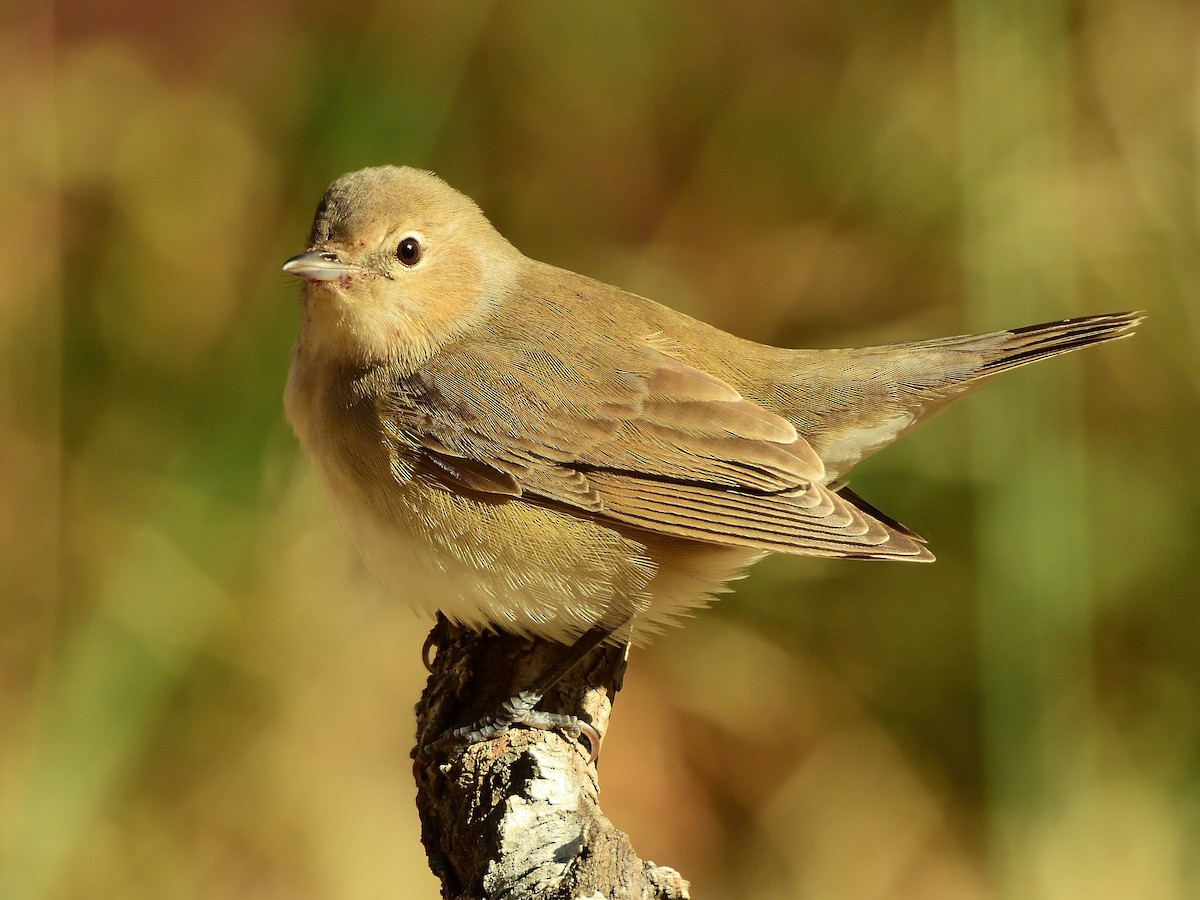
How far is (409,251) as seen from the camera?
3.35 metres

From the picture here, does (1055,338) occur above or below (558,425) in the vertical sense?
above

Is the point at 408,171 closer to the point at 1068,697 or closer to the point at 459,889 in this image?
the point at 459,889

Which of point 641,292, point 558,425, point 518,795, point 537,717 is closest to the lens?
point 518,795

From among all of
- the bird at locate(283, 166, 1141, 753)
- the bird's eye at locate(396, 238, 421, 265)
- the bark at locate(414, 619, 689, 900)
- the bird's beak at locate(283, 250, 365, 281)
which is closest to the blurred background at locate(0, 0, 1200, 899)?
the bird at locate(283, 166, 1141, 753)

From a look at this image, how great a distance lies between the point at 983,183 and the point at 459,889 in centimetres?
302

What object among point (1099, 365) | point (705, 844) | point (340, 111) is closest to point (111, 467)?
point (340, 111)

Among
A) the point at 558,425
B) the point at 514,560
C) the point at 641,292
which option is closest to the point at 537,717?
the point at 514,560

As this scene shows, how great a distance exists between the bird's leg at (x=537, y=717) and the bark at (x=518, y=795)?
0.12 feet

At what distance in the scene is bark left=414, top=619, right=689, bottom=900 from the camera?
225cm

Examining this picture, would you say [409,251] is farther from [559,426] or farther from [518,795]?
[518,795]

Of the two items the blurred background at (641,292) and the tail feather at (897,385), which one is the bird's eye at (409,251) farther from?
the blurred background at (641,292)

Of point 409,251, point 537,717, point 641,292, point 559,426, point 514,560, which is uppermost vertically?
point 641,292

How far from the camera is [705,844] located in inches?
206

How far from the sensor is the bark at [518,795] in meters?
2.25
